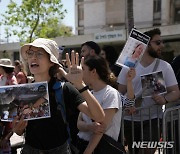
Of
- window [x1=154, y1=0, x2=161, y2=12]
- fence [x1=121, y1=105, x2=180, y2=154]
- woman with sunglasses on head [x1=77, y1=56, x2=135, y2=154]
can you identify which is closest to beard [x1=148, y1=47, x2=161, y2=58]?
fence [x1=121, y1=105, x2=180, y2=154]

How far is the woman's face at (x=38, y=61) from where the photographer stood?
241 centimetres

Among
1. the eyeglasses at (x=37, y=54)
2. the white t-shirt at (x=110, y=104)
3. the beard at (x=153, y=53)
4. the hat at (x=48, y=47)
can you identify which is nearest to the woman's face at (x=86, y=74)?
the white t-shirt at (x=110, y=104)

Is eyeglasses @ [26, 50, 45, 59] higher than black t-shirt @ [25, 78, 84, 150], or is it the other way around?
eyeglasses @ [26, 50, 45, 59]

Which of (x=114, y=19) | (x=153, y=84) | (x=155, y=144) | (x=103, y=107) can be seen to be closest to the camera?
(x=103, y=107)

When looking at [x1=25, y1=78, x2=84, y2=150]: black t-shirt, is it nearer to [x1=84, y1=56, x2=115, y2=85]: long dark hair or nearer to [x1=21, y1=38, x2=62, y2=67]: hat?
[x1=21, y1=38, x2=62, y2=67]: hat

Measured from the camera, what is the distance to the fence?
3.63 m

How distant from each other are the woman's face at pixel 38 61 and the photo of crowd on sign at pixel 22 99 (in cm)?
12

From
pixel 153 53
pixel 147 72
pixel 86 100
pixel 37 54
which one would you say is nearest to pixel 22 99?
pixel 37 54

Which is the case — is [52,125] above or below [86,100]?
below

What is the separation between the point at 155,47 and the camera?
12.5 feet

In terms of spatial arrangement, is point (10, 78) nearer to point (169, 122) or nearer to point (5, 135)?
point (5, 135)

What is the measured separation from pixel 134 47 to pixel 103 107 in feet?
2.94

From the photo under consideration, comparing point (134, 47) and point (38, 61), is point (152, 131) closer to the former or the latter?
point (134, 47)

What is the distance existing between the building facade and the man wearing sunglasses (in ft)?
61.4
